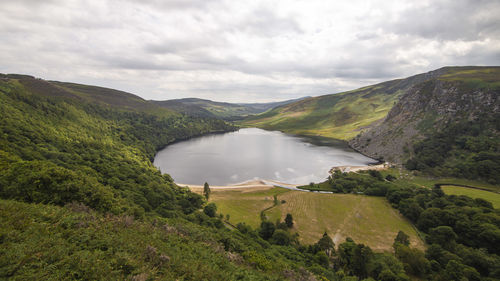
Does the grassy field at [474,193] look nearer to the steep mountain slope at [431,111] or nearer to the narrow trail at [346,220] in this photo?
the narrow trail at [346,220]

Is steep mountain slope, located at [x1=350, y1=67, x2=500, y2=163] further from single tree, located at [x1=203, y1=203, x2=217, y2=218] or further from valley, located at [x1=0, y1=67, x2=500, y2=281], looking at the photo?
single tree, located at [x1=203, y1=203, x2=217, y2=218]

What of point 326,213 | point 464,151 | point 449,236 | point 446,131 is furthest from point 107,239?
point 446,131

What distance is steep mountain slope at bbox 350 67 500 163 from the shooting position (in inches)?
4719

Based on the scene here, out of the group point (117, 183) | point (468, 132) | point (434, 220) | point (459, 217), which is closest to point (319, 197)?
Answer: point (434, 220)

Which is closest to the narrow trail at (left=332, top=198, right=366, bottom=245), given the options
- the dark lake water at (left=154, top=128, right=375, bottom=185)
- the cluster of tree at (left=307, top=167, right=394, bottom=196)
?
the cluster of tree at (left=307, top=167, right=394, bottom=196)

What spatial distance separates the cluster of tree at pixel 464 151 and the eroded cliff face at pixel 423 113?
727 centimetres

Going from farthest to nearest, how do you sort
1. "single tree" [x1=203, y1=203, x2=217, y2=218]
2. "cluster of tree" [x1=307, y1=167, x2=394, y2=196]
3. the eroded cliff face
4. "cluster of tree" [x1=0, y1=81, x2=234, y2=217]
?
the eroded cliff face, "cluster of tree" [x1=307, y1=167, x2=394, y2=196], "single tree" [x1=203, y1=203, x2=217, y2=218], "cluster of tree" [x1=0, y1=81, x2=234, y2=217]

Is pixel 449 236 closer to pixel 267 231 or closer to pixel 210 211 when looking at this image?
pixel 267 231

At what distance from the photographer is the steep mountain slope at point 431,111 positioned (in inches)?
4719

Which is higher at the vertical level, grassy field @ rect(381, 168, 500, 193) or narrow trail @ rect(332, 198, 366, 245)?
grassy field @ rect(381, 168, 500, 193)

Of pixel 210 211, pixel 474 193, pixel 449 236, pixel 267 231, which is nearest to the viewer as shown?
pixel 449 236

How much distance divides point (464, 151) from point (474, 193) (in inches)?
1576

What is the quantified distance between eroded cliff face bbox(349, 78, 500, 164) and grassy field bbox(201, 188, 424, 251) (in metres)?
77.0

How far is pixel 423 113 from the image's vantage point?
147 m
